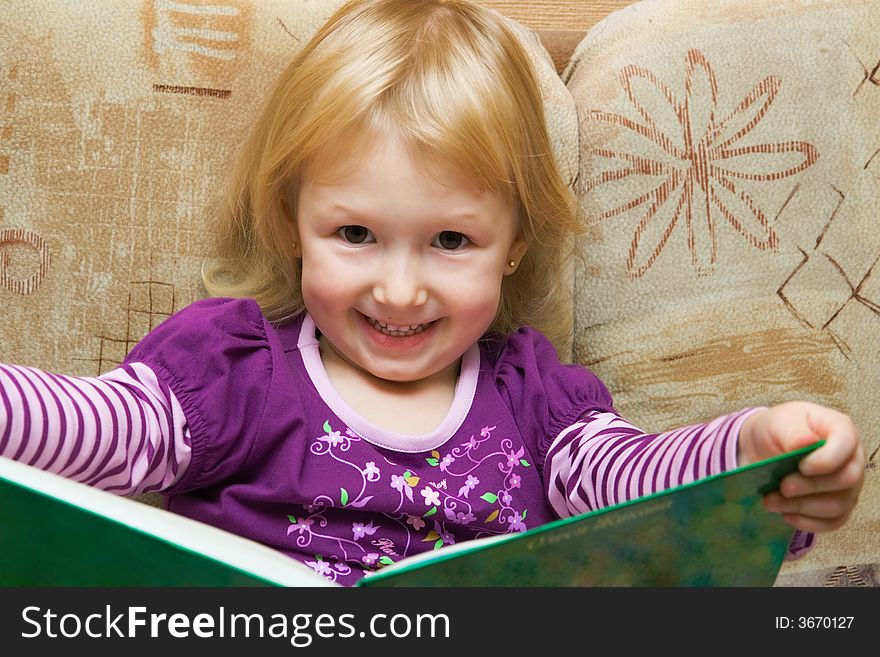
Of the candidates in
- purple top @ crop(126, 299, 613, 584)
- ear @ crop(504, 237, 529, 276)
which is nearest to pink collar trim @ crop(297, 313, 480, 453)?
purple top @ crop(126, 299, 613, 584)

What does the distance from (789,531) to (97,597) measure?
1.46 ft

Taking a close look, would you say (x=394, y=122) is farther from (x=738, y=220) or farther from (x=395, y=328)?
(x=738, y=220)

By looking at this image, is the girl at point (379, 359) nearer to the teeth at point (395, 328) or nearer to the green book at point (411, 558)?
the teeth at point (395, 328)

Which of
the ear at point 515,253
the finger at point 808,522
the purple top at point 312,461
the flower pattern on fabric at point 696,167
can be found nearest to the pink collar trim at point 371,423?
the purple top at point 312,461

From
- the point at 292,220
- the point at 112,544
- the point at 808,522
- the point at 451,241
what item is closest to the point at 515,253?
the point at 451,241

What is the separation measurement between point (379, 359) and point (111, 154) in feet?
1.19

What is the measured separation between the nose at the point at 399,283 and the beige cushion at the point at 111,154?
0.28 meters

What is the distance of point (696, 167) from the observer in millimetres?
1074

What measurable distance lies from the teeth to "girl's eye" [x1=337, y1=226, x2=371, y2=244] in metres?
0.08

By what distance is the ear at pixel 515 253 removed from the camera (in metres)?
0.96

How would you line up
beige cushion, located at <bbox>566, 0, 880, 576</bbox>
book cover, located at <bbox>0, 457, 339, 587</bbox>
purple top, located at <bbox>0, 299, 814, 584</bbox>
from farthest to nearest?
beige cushion, located at <bbox>566, 0, 880, 576</bbox> < purple top, located at <bbox>0, 299, 814, 584</bbox> < book cover, located at <bbox>0, 457, 339, 587</bbox>

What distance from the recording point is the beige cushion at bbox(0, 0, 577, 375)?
98 cm

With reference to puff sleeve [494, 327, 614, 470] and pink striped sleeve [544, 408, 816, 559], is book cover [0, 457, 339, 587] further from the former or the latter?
puff sleeve [494, 327, 614, 470]

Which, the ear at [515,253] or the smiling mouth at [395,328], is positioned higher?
the ear at [515,253]
